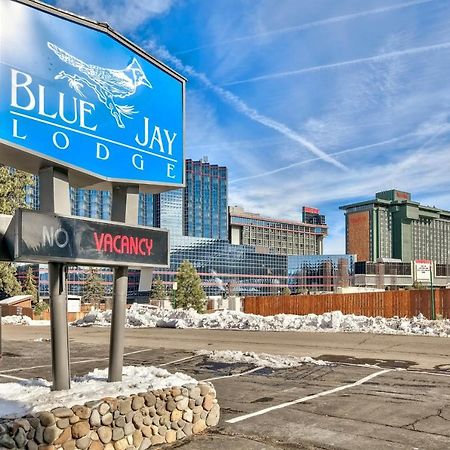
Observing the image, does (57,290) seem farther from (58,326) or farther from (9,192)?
(9,192)

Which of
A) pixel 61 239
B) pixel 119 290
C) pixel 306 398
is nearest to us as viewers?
pixel 61 239

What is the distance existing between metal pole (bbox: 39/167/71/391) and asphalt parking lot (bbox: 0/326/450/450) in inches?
82.0

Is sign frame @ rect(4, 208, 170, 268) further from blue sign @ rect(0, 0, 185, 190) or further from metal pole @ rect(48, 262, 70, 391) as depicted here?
blue sign @ rect(0, 0, 185, 190)

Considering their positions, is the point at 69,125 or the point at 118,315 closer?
the point at 69,125

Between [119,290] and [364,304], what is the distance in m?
29.7

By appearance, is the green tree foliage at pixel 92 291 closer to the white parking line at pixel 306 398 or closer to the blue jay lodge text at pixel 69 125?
the white parking line at pixel 306 398

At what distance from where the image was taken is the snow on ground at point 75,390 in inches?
267

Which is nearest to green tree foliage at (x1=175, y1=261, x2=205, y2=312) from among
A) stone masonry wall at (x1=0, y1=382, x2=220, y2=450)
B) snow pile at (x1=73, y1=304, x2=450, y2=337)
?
snow pile at (x1=73, y1=304, x2=450, y2=337)

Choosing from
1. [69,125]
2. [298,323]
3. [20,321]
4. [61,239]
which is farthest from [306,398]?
[20,321]

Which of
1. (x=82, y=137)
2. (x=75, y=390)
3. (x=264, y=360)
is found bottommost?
(x=264, y=360)

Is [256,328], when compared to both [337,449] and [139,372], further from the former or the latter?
[337,449]

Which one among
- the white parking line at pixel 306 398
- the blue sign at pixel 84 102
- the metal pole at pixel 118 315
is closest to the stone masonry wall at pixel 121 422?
the white parking line at pixel 306 398

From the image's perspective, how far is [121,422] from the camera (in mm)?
6977

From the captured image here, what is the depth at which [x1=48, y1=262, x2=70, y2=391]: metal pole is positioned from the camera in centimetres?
777
